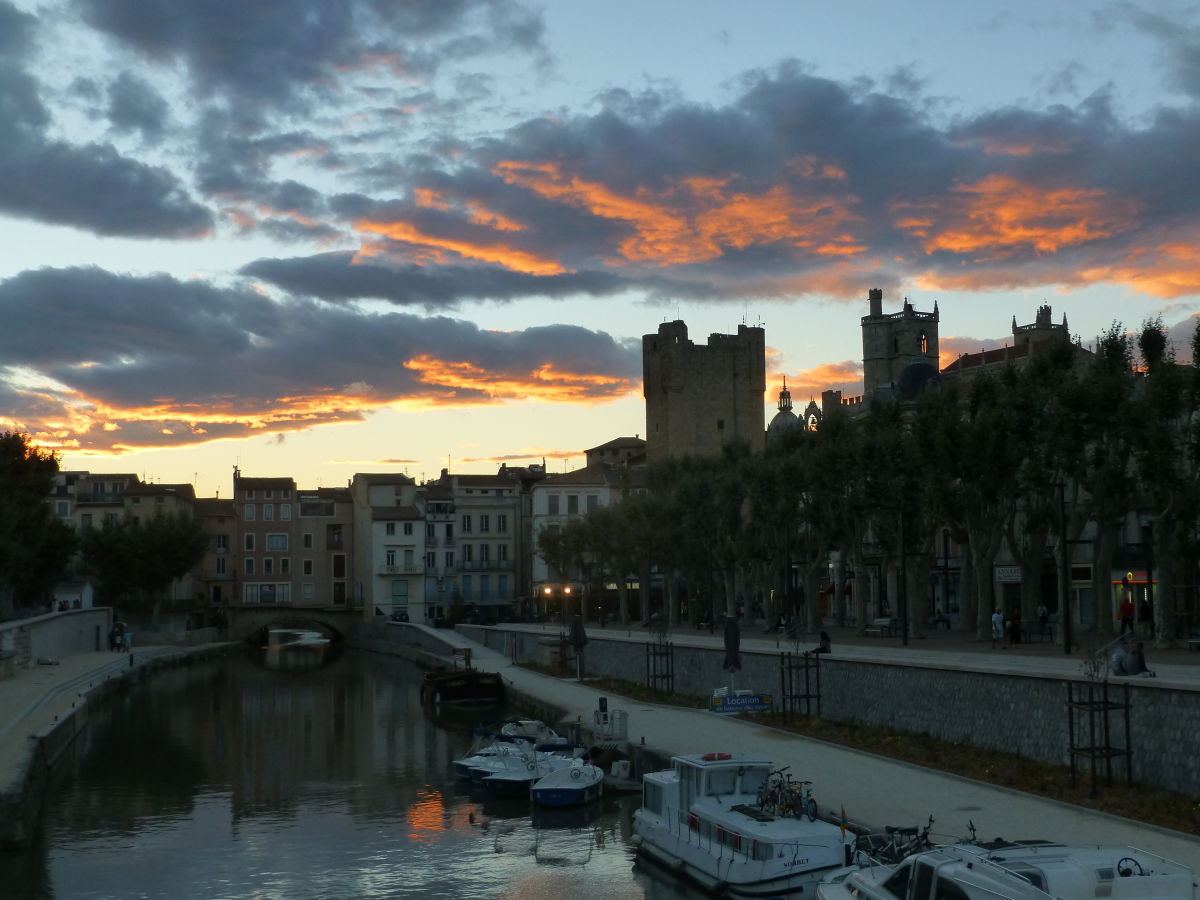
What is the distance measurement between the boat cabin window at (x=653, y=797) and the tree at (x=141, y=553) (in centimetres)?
7786

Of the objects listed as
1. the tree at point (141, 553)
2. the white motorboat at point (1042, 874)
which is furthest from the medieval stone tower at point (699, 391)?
the white motorboat at point (1042, 874)

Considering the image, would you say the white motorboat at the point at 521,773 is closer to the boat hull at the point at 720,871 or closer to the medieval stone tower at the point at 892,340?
the boat hull at the point at 720,871

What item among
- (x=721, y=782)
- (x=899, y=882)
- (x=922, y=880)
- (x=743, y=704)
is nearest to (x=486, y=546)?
(x=743, y=704)

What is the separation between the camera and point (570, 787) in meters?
31.7

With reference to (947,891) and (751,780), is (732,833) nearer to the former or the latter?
(751,780)

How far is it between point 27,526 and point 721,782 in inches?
2370

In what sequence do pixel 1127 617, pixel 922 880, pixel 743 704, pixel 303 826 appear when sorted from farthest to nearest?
pixel 1127 617 < pixel 743 704 < pixel 303 826 < pixel 922 880

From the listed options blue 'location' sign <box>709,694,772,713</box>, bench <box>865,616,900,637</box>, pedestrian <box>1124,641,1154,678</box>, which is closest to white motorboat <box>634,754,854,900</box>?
blue 'location' sign <box>709,694,772,713</box>

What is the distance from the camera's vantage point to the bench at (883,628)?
5606 centimetres

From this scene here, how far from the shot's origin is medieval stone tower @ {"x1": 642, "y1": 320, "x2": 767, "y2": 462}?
4540 inches

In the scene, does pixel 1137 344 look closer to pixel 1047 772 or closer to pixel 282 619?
pixel 1047 772

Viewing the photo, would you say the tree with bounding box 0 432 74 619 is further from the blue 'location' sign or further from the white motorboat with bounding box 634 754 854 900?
the white motorboat with bounding box 634 754 854 900

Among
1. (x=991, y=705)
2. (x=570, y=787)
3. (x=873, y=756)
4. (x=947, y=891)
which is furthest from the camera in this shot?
(x=570, y=787)

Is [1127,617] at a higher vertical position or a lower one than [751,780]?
higher
